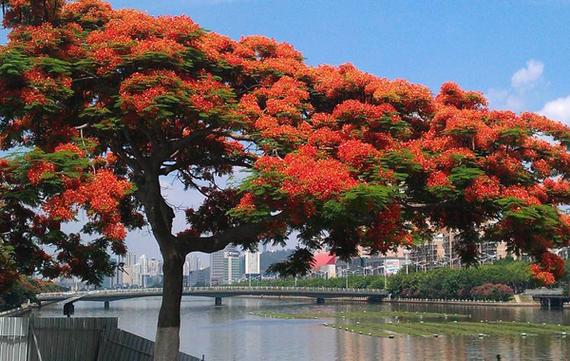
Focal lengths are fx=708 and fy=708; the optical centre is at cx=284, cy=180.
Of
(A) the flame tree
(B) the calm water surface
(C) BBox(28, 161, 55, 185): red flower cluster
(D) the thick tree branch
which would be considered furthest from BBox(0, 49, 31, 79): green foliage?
(B) the calm water surface

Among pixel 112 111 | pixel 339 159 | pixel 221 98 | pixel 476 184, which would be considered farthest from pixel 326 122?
pixel 112 111

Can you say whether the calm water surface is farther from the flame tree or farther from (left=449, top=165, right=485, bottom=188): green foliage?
(left=449, top=165, right=485, bottom=188): green foliage

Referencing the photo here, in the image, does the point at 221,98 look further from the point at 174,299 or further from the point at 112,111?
the point at 174,299

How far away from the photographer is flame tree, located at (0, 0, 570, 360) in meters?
15.0

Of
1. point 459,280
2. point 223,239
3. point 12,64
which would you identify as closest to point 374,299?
point 459,280

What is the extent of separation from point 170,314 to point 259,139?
19.1 ft

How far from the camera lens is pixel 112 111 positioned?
53.4ft

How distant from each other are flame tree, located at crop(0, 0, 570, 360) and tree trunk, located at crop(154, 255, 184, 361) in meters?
0.05

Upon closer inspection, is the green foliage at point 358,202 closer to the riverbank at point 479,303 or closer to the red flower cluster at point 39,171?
the red flower cluster at point 39,171

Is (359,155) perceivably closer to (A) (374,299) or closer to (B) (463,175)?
(B) (463,175)

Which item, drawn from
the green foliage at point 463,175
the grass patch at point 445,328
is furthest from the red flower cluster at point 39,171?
the grass patch at point 445,328

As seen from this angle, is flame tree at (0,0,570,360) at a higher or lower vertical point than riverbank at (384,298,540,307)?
higher

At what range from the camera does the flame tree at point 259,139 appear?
1498 cm

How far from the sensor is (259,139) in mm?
16312
